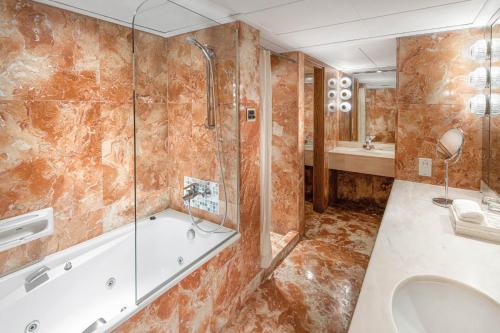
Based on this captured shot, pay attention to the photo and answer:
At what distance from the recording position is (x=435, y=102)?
220cm

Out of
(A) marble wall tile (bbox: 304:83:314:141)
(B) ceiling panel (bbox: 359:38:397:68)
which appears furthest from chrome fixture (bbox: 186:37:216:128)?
(A) marble wall tile (bbox: 304:83:314:141)

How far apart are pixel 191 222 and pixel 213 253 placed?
1.70ft

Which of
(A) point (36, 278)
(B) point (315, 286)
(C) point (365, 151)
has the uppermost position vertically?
(C) point (365, 151)

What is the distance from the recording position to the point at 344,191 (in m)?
4.28

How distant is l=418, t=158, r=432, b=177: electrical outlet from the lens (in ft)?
7.50

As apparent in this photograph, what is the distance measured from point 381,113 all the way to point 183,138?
269 centimetres

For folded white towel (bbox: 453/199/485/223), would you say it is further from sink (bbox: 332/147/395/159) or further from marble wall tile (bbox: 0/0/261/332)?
sink (bbox: 332/147/395/159)

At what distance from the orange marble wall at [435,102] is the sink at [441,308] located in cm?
162

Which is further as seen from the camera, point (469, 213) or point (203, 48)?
point (203, 48)

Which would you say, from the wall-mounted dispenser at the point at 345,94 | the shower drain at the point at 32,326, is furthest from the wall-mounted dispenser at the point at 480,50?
the shower drain at the point at 32,326

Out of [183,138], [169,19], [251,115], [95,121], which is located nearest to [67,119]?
[95,121]

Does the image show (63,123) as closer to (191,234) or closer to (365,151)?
(191,234)

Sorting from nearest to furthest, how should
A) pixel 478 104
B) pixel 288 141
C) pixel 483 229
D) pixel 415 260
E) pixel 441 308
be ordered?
pixel 441 308 → pixel 415 260 → pixel 483 229 → pixel 478 104 → pixel 288 141

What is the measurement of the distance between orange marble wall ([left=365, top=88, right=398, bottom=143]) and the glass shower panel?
95.5 inches
